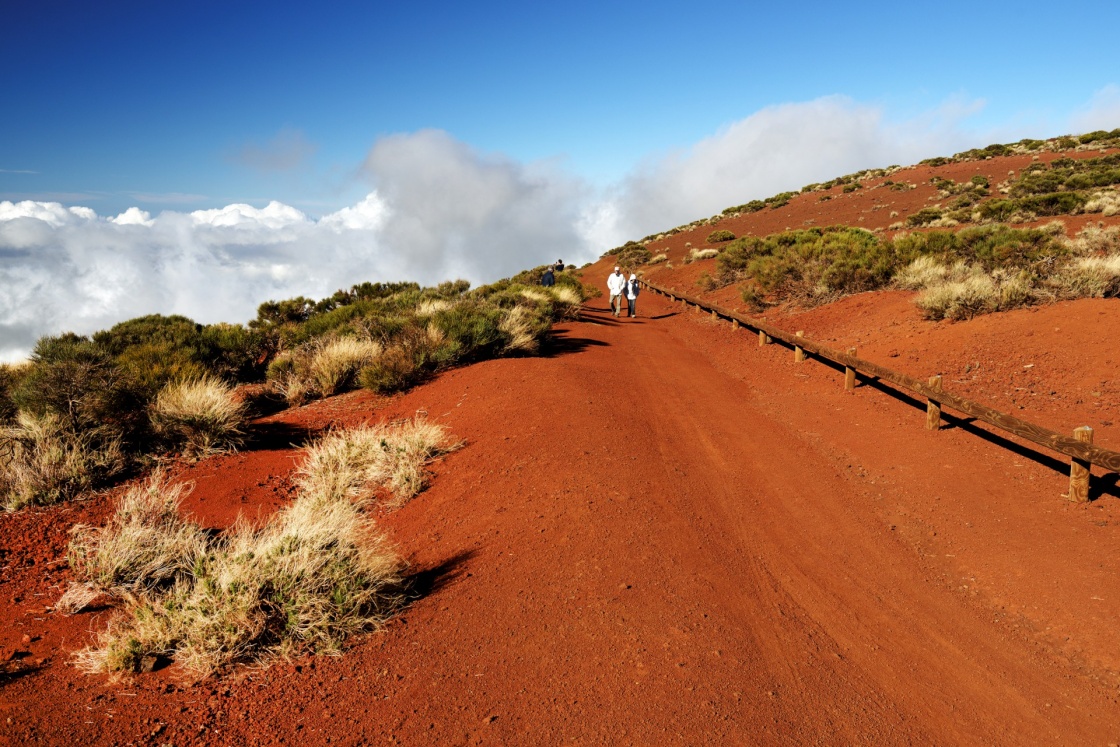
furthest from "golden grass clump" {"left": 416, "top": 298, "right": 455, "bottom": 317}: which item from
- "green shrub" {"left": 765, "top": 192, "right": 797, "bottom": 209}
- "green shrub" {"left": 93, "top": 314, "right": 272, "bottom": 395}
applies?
"green shrub" {"left": 765, "top": 192, "right": 797, "bottom": 209}

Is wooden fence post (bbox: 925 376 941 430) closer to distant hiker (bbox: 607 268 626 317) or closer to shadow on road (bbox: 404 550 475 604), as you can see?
shadow on road (bbox: 404 550 475 604)

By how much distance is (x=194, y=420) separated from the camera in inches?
357

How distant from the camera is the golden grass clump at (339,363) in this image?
11945 millimetres

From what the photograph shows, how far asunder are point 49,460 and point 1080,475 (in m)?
11.9

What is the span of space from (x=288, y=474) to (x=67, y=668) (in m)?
4.37

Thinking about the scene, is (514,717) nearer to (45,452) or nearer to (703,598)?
(703,598)

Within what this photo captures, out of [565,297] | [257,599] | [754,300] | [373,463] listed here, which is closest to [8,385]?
[373,463]

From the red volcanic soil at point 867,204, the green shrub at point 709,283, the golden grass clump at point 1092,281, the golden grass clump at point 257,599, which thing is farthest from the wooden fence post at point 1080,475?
the red volcanic soil at point 867,204

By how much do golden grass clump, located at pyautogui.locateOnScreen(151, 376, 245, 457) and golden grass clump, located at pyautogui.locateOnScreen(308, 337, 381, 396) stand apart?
2.62 meters

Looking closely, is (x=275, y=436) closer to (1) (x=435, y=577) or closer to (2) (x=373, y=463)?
(2) (x=373, y=463)

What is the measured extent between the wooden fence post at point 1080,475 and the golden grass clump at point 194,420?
1066 centimetres

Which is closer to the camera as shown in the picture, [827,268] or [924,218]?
[827,268]

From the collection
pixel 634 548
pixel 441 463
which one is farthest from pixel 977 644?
pixel 441 463

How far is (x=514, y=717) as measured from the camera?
3.60 metres
